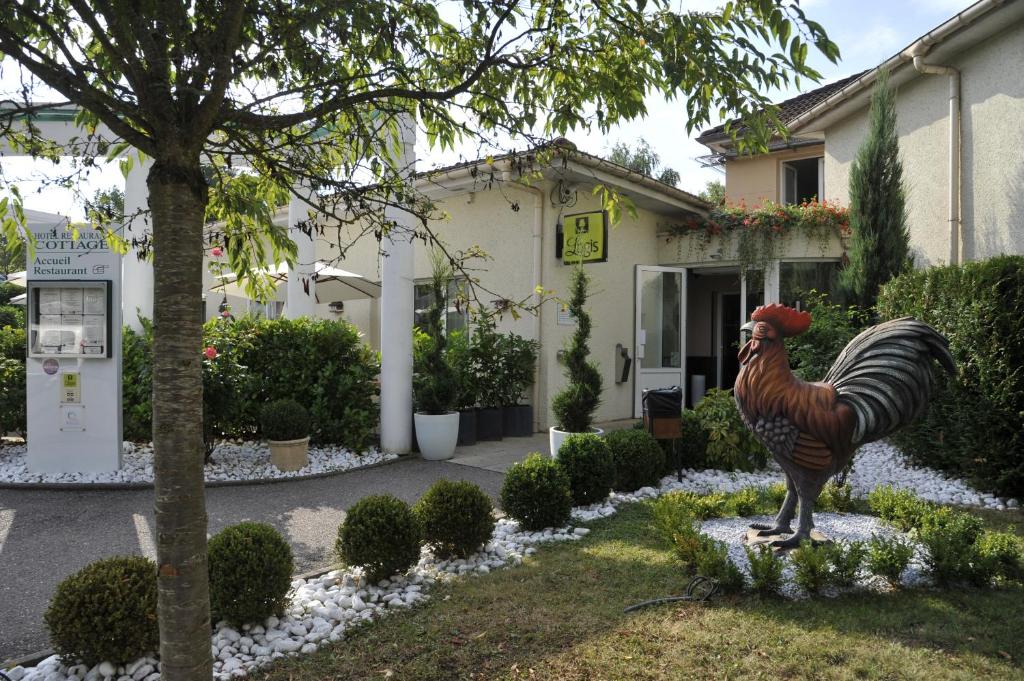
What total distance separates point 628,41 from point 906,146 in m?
9.99

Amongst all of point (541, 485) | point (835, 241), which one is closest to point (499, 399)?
point (541, 485)

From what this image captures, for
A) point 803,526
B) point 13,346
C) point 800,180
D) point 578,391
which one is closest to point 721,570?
point 803,526

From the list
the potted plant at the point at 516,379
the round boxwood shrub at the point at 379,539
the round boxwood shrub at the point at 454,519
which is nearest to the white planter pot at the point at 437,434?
the potted plant at the point at 516,379

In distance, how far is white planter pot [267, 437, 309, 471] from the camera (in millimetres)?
8055

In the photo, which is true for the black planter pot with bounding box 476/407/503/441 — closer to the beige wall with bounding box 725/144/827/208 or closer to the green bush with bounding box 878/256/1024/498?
the green bush with bounding box 878/256/1024/498

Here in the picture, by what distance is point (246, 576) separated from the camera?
3.73 meters

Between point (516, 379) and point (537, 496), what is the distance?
4.88 m

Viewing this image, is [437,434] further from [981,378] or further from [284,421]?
[981,378]

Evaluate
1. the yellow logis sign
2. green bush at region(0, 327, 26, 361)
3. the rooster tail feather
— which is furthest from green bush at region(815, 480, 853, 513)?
green bush at region(0, 327, 26, 361)

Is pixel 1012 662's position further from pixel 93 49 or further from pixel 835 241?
pixel 835 241

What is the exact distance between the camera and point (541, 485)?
223 inches

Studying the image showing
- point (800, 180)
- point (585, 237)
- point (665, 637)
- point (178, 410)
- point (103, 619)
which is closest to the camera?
point (178, 410)

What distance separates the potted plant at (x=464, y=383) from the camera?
983 cm

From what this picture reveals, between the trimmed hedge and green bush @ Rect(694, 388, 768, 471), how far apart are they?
13.8 ft
